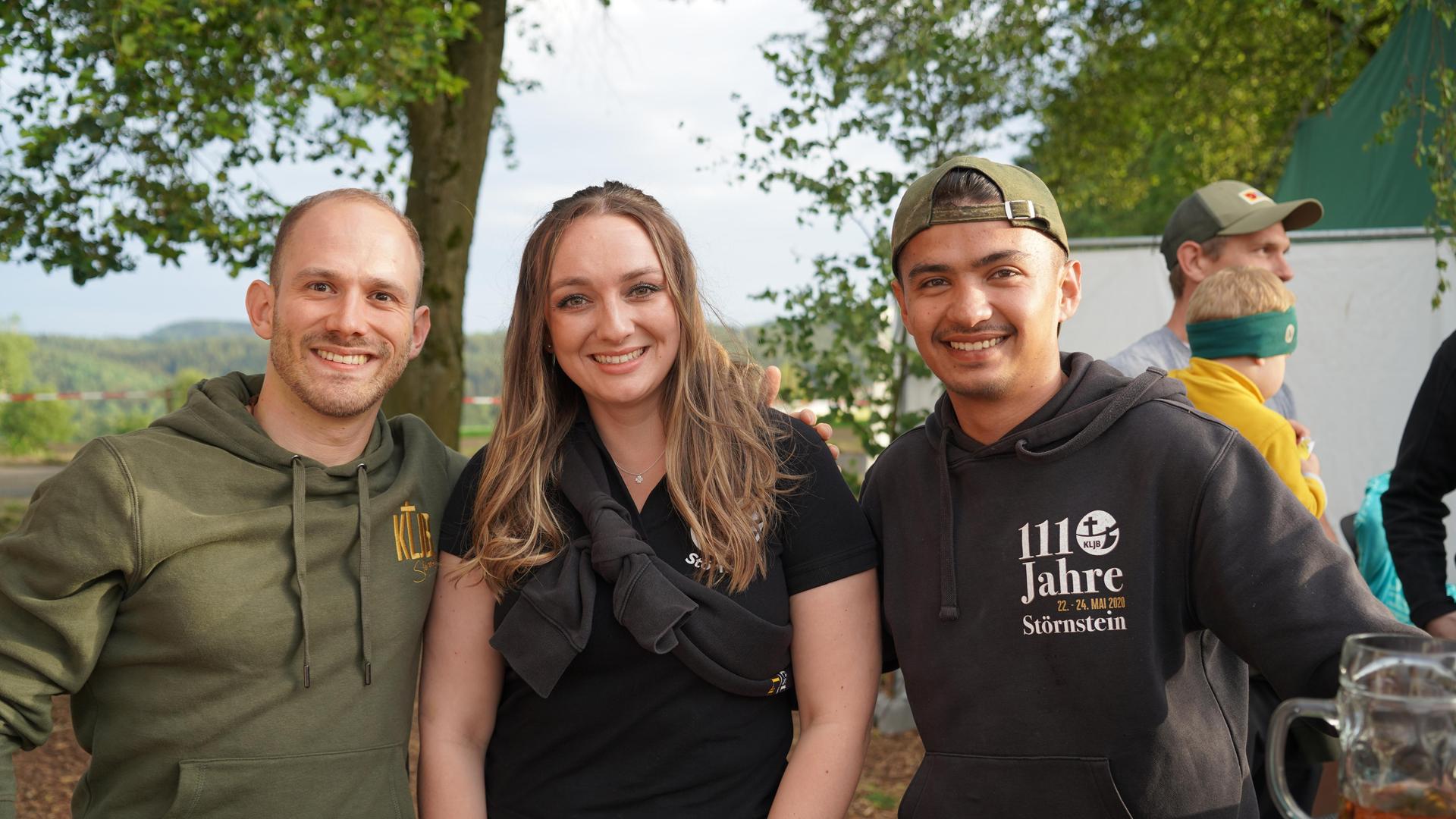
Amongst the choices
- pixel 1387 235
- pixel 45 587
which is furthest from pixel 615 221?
pixel 1387 235

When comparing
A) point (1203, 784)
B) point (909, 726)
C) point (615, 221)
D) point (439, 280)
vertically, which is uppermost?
point (439, 280)

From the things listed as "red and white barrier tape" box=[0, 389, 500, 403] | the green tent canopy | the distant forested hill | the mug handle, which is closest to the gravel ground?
the mug handle

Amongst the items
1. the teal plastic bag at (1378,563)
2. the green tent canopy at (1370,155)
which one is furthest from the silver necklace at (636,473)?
the green tent canopy at (1370,155)

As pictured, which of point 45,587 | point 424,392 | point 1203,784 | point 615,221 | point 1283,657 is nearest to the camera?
point 1283,657

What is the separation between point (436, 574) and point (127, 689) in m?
0.65

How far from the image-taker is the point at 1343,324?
6.41 m

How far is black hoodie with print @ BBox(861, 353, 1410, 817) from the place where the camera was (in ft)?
6.21

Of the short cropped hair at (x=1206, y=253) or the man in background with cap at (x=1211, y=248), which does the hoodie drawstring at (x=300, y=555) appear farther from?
the short cropped hair at (x=1206, y=253)

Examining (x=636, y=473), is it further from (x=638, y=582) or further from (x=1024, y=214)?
(x=1024, y=214)

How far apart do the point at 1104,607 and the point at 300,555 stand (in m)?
1.58

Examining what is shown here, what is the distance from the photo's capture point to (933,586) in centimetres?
220

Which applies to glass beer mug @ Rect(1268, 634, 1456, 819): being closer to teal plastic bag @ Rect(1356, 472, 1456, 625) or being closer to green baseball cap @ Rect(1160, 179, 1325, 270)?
teal plastic bag @ Rect(1356, 472, 1456, 625)

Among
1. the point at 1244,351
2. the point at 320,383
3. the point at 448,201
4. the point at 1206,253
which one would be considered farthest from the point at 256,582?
the point at 448,201

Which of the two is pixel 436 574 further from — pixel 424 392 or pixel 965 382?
pixel 424 392
